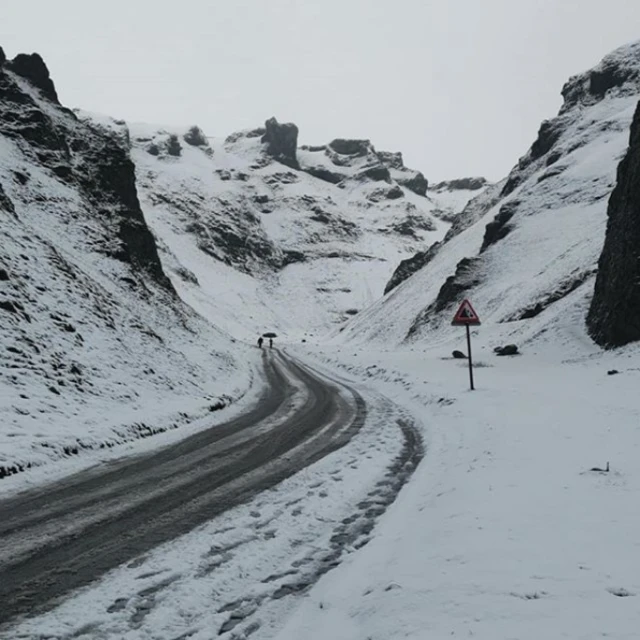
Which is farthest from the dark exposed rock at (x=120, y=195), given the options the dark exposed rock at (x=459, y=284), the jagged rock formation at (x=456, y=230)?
the jagged rock formation at (x=456, y=230)

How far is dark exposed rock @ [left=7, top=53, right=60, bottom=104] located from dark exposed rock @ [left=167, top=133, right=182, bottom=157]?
13989 cm

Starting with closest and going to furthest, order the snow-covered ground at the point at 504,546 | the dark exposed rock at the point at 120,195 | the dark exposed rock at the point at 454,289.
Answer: the snow-covered ground at the point at 504,546 → the dark exposed rock at the point at 120,195 → the dark exposed rock at the point at 454,289

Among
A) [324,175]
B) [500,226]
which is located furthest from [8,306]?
[324,175]

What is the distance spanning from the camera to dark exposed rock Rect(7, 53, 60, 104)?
4044 centimetres

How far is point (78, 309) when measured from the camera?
679 inches

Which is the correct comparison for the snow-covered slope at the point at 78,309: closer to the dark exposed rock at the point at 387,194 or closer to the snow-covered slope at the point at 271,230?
the snow-covered slope at the point at 271,230

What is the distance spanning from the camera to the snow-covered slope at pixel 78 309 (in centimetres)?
1066

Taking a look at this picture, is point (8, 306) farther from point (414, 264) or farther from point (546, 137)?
point (546, 137)

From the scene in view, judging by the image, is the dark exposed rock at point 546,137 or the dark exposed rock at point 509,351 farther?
the dark exposed rock at point 546,137

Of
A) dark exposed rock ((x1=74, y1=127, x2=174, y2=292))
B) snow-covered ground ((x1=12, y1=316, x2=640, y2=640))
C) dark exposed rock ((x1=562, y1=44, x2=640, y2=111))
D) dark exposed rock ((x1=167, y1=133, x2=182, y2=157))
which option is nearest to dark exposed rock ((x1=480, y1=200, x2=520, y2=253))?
dark exposed rock ((x1=562, y1=44, x2=640, y2=111))

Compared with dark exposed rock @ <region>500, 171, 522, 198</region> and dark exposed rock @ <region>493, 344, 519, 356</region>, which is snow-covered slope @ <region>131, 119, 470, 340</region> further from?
dark exposed rock @ <region>493, 344, 519, 356</region>

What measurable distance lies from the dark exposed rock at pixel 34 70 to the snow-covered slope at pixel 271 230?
1869 inches

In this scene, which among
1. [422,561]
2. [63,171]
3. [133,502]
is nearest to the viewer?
[422,561]

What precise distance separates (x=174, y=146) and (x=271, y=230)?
188 feet
